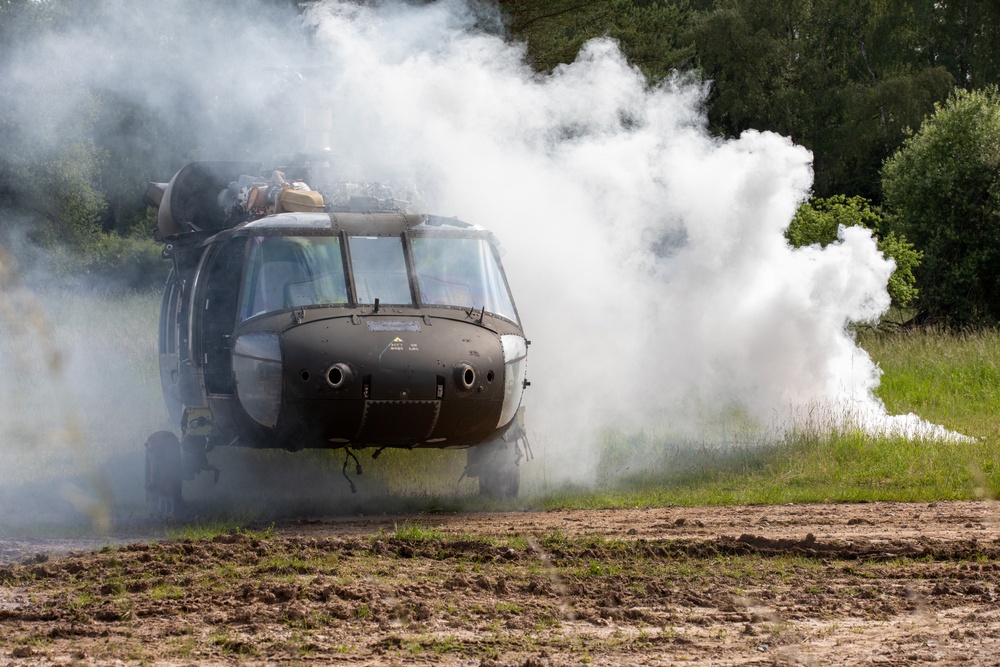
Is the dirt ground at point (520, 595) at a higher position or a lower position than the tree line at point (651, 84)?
lower

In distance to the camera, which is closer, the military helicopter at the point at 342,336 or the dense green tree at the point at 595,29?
the military helicopter at the point at 342,336

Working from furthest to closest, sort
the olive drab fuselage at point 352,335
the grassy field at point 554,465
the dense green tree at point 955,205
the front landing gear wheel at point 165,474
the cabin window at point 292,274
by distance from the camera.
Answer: the dense green tree at point 955,205
the grassy field at point 554,465
the front landing gear wheel at point 165,474
the cabin window at point 292,274
the olive drab fuselage at point 352,335

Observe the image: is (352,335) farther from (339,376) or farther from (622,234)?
(622,234)

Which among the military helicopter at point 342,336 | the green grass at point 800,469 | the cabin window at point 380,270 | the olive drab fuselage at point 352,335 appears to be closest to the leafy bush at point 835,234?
the green grass at point 800,469

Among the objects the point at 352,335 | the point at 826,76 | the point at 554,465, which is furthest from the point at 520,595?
the point at 826,76

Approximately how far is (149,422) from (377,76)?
557cm

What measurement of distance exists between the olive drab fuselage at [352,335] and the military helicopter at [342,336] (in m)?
0.01

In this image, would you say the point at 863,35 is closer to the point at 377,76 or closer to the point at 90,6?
the point at 90,6

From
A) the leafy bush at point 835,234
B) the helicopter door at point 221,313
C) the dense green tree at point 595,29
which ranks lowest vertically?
the helicopter door at point 221,313

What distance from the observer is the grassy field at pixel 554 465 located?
1247 cm

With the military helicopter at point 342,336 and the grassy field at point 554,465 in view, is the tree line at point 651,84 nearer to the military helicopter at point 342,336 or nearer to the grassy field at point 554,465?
the grassy field at point 554,465

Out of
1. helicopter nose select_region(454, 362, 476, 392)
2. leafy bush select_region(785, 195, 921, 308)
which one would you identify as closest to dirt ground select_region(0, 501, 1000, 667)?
helicopter nose select_region(454, 362, 476, 392)

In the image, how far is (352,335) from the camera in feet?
34.0

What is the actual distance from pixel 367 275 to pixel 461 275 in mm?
884
